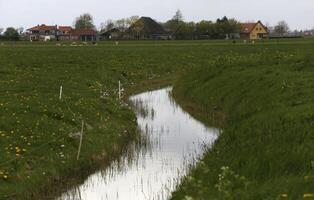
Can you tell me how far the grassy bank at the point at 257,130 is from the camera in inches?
459

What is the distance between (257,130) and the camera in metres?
17.9

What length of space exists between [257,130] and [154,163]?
4.12 metres

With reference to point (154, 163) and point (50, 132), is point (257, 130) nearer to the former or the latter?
point (154, 163)

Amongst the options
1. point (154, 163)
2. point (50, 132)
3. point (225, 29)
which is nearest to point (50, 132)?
point (50, 132)

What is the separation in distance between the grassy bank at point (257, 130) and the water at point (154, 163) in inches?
44.5

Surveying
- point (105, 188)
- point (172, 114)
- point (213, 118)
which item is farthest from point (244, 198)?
point (172, 114)

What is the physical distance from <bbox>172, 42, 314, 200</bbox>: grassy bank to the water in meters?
1.13

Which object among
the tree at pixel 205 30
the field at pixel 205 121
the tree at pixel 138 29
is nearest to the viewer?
the field at pixel 205 121

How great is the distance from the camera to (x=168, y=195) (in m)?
14.7

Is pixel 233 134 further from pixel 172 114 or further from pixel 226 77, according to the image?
pixel 226 77

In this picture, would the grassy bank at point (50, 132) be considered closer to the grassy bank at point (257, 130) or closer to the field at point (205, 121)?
the field at point (205, 121)

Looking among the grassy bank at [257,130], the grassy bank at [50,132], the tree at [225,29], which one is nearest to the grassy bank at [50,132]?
the grassy bank at [50,132]

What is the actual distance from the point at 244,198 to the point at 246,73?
81.2ft

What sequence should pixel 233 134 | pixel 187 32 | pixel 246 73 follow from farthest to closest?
pixel 187 32
pixel 246 73
pixel 233 134
